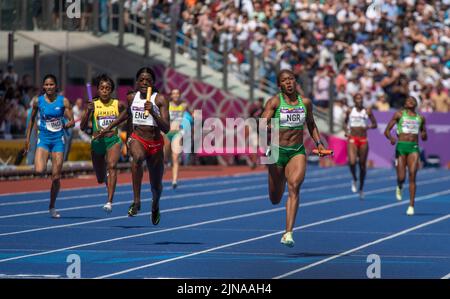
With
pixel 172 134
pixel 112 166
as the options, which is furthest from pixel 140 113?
pixel 172 134

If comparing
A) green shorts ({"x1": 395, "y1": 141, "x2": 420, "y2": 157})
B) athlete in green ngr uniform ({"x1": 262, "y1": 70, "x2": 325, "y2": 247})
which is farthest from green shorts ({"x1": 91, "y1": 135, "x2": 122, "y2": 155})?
green shorts ({"x1": 395, "y1": 141, "x2": 420, "y2": 157})

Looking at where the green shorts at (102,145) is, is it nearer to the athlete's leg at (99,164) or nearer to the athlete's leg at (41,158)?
the athlete's leg at (99,164)

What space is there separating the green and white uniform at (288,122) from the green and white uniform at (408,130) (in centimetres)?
804

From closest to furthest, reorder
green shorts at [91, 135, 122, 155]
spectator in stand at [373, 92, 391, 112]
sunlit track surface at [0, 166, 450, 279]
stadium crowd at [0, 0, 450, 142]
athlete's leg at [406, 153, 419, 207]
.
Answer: sunlit track surface at [0, 166, 450, 279] → green shorts at [91, 135, 122, 155] → athlete's leg at [406, 153, 419, 207] → stadium crowd at [0, 0, 450, 142] → spectator in stand at [373, 92, 391, 112]

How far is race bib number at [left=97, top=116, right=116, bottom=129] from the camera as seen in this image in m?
21.5

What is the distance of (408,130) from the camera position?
2514 centimetres

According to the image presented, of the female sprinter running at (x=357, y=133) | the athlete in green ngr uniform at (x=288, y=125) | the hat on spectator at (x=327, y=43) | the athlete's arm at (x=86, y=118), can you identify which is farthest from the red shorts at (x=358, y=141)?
the hat on spectator at (x=327, y=43)

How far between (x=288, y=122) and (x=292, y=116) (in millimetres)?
105

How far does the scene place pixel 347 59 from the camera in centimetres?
4516

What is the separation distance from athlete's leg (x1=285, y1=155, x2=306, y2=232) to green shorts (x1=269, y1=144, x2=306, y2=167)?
5 cm

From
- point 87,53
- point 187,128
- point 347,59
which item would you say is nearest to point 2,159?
point 187,128

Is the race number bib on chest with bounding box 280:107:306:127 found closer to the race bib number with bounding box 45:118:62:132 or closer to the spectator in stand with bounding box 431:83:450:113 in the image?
the race bib number with bounding box 45:118:62:132

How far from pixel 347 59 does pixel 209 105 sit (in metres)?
5.04

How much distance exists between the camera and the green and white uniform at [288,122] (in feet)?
56.9
